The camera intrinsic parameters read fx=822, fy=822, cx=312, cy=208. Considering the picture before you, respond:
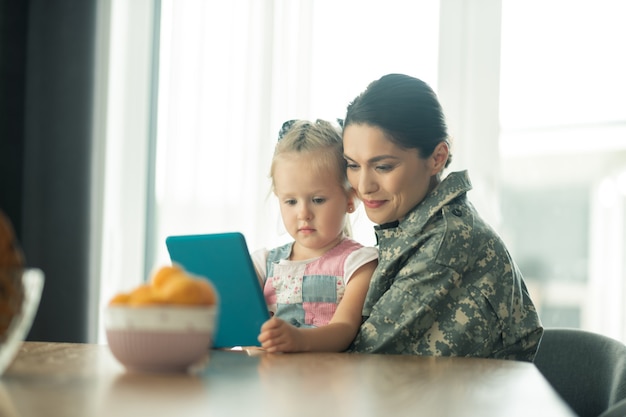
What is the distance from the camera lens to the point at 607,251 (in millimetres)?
3117

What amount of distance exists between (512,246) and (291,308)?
1737 millimetres

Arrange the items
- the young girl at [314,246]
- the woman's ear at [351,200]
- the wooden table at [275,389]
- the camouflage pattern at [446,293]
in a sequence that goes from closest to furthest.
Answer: the wooden table at [275,389]
the camouflage pattern at [446,293]
the young girl at [314,246]
the woman's ear at [351,200]

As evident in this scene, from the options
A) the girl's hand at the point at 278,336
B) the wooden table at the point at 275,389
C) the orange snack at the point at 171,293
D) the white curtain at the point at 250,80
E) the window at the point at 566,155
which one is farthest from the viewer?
the white curtain at the point at 250,80

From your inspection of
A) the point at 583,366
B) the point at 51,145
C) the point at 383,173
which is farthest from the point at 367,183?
the point at 51,145

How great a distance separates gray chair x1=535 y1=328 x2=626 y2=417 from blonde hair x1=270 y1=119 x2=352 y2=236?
0.55 m

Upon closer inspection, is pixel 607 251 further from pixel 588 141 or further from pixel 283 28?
pixel 283 28

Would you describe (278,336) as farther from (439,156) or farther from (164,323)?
(439,156)

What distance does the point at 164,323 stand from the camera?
2.95ft

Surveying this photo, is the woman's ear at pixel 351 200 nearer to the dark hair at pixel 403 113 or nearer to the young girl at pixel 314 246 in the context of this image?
the young girl at pixel 314 246

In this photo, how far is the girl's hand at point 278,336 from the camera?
124 cm

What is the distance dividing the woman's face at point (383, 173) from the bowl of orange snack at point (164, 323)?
75 cm

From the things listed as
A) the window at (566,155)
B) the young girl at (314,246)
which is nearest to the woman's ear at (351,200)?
the young girl at (314,246)

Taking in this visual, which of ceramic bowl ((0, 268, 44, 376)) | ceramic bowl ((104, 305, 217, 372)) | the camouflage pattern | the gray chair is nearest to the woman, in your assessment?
the camouflage pattern

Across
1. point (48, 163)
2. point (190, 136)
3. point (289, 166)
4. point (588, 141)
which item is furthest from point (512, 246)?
point (48, 163)
